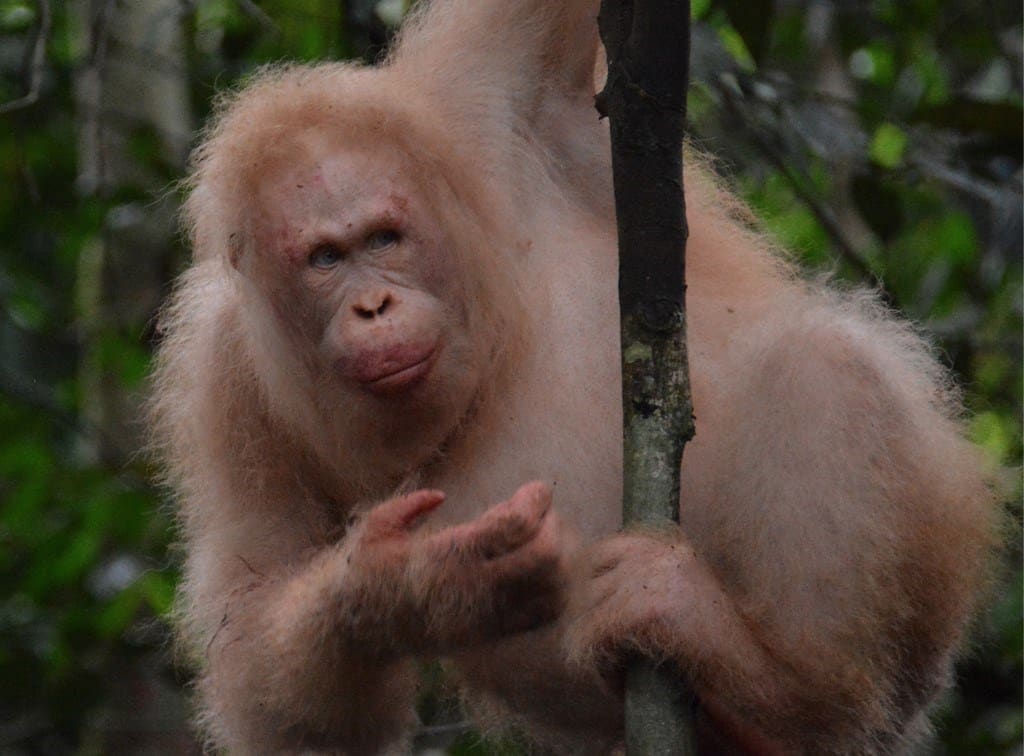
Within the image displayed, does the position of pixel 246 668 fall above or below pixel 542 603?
below

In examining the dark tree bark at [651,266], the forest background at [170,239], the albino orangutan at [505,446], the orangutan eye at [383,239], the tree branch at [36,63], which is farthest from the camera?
the forest background at [170,239]

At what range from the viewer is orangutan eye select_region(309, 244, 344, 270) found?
3273mm

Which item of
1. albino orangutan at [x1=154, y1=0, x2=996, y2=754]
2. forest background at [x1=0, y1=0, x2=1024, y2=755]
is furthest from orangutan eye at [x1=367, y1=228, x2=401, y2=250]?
forest background at [x1=0, y1=0, x2=1024, y2=755]

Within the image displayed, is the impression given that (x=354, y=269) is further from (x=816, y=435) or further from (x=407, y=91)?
(x=816, y=435)

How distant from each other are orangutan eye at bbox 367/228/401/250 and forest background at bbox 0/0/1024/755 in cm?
104

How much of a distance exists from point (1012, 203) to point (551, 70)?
5.65 feet

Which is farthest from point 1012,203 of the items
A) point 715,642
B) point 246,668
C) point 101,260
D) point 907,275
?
point 101,260

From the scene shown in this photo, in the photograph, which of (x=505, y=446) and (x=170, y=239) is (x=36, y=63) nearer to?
(x=170, y=239)

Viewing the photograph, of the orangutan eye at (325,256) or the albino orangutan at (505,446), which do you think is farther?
the orangutan eye at (325,256)

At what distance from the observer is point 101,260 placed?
6.14m

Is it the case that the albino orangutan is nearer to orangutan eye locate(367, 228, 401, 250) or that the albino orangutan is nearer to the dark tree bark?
orangutan eye locate(367, 228, 401, 250)

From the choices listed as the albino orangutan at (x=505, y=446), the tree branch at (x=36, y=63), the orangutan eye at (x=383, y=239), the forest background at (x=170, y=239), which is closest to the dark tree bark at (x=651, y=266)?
the albino orangutan at (x=505, y=446)

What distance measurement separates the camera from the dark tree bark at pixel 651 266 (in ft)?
8.50

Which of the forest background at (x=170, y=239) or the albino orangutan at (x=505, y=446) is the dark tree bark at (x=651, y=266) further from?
the forest background at (x=170, y=239)
